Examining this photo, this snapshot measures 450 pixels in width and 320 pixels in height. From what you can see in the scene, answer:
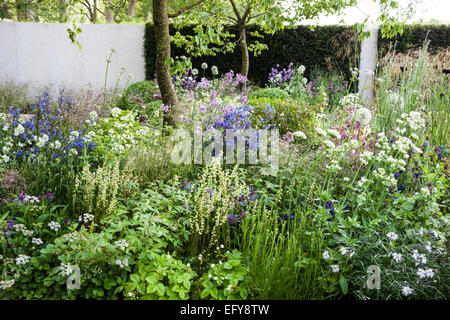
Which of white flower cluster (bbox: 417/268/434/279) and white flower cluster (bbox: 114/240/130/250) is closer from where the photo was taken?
white flower cluster (bbox: 417/268/434/279)

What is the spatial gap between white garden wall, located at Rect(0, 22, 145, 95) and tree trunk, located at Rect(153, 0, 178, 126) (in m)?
5.88

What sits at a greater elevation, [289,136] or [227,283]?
[289,136]

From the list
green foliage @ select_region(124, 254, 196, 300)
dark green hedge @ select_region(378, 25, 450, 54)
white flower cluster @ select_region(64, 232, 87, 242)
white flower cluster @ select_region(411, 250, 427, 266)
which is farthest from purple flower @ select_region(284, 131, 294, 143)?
dark green hedge @ select_region(378, 25, 450, 54)

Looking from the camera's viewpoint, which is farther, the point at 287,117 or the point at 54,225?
the point at 287,117

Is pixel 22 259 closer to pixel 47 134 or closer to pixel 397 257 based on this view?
pixel 47 134

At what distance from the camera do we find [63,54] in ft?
33.9

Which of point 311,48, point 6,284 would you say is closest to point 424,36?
point 311,48

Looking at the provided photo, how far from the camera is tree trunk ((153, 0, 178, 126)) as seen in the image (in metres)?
4.35

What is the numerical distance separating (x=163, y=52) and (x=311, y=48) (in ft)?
21.1

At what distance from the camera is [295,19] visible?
8180 millimetres

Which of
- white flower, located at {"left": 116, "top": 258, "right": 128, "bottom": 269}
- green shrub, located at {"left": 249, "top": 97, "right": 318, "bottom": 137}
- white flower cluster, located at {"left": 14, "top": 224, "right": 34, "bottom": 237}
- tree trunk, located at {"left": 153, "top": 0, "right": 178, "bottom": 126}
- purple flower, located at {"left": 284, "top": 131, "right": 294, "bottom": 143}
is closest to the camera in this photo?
white flower, located at {"left": 116, "top": 258, "right": 128, "bottom": 269}

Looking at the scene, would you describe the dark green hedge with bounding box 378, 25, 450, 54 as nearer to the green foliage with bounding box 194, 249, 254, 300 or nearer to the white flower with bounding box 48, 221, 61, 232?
the green foliage with bounding box 194, 249, 254, 300

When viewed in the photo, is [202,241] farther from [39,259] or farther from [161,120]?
[161,120]
